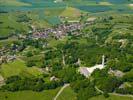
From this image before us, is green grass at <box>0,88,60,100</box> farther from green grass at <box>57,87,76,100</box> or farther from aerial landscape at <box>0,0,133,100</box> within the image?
green grass at <box>57,87,76,100</box>

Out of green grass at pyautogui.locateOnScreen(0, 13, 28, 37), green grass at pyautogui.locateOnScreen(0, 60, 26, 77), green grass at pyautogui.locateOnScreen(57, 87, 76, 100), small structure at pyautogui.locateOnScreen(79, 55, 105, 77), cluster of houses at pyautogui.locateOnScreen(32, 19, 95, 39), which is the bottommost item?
cluster of houses at pyautogui.locateOnScreen(32, 19, 95, 39)

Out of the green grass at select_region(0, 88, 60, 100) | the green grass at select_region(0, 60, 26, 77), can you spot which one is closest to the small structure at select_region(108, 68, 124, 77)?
the green grass at select_region(0, 88, 60, 100)

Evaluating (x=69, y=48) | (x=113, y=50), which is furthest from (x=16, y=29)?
(x=113, y=50)

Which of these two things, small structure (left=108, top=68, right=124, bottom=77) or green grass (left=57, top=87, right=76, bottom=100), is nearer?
green grass (left=57, top=87, right=76, bottom=100)

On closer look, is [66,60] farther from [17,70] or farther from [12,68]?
[12,68]

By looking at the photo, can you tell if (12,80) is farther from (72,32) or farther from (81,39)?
(72,32)

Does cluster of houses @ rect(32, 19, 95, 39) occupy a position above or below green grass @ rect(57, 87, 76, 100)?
below

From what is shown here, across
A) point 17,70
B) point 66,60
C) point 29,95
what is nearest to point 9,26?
point 66,60

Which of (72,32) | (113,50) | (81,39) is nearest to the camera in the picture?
(113,50)
